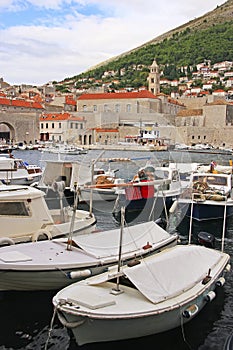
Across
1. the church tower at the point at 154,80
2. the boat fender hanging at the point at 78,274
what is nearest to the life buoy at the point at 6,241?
the boat fender hanging at the point at 78,274

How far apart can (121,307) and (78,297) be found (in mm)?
539

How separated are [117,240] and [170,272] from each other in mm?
1553

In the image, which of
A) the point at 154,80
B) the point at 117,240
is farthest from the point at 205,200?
the point at 154,80

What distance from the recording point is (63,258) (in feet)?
20.6

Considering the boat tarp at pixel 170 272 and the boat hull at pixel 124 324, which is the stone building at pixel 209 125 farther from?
the boat hull at pixel 124 324

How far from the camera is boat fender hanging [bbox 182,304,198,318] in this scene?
5.18m

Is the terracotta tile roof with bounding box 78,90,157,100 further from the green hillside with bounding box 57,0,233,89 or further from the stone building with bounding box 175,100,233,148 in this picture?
the green hillside with bounding box 57,0,233,89

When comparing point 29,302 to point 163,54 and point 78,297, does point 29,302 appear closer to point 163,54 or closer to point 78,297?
point 78,297

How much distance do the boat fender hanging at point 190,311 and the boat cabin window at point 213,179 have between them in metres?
7.67

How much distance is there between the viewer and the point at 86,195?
40.0 ft

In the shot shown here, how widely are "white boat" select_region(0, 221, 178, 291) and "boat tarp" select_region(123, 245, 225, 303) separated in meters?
0.72

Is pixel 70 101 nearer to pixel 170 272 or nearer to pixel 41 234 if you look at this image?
pixel 41 234

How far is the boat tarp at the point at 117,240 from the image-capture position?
6.65m

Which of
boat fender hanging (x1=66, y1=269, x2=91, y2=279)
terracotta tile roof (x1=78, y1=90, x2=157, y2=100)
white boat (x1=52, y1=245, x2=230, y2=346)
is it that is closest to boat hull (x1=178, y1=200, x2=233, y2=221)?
white boat (x1=52, y1=245, x2=230, y2=346)
